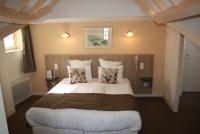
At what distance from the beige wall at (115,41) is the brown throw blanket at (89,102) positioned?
5.29ft

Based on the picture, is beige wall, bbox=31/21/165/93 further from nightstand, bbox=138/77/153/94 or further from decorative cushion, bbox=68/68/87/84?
decorative cushion, bbox=68/68/87/84

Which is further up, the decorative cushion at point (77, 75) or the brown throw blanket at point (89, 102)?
the decorative cushion at point (77, 75)


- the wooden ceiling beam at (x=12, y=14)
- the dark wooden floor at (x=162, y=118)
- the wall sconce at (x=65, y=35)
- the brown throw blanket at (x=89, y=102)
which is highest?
the wooden ceiling beam at (x=12, y=14)

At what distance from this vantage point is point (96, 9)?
3.26 meters

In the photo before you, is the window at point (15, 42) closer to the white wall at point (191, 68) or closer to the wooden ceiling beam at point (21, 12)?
the wooden ceiling beam at point (21, 12)

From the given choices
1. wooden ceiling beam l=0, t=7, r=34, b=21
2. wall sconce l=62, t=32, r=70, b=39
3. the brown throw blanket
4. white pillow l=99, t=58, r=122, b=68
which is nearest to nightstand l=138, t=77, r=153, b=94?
white pillow l=99, t=58, r=122, b=68

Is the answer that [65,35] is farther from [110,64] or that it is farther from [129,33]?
[129,33]

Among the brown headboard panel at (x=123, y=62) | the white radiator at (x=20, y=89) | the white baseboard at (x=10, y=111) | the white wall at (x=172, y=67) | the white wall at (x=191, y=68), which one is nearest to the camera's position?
the white wall at (x=172, y=67)

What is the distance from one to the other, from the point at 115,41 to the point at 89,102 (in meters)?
2.03

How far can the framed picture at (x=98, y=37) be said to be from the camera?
13.6 ft

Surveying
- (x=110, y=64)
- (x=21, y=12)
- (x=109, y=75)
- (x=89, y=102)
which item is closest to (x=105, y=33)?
(x=110, y=64)

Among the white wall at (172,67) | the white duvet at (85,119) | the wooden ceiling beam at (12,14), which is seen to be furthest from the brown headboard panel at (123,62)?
the white duvet at (85,119)

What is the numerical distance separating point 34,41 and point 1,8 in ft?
8.39

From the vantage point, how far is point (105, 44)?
13.9ft
